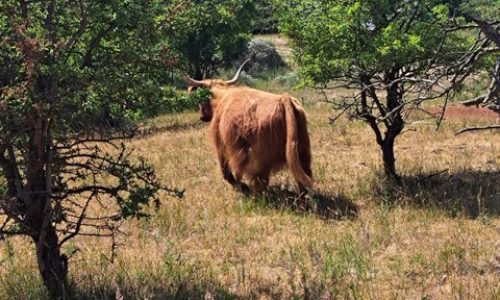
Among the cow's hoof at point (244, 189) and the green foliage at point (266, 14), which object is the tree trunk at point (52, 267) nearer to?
the cow's hoof at point (244, 189)

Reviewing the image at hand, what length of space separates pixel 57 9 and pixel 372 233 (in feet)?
11.8

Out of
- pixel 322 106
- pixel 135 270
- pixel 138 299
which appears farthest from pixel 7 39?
pixel 322 106

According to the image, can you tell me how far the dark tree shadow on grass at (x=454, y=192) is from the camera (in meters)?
6.68

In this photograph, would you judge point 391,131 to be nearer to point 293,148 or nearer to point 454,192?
A: point 454,192

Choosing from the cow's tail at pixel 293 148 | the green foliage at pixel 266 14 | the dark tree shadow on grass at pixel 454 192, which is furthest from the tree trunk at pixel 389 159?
the green foliage at pixel 266 14

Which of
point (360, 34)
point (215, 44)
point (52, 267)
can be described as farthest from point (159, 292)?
point (215, 44)

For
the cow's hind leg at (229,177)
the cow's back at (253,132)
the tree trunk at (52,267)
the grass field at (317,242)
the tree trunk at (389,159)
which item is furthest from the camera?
the cow's hind leg at (229,177)

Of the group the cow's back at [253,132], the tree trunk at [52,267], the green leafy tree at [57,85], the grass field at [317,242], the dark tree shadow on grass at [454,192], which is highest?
the green leafy tree at [57,85]

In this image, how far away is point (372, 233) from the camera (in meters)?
5.95

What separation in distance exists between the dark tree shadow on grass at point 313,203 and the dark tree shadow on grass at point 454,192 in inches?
19.0

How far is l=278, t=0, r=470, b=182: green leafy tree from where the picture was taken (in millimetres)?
6934

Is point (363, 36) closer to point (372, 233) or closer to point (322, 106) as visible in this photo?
point (372, 233)

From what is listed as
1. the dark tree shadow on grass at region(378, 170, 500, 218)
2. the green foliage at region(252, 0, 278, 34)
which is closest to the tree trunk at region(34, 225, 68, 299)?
the dark tree shadow on grass at region(378, 170, 500, 218)

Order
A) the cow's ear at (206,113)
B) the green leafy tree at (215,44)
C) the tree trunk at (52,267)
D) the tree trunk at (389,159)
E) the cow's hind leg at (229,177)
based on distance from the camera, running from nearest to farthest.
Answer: the tree trunk at (52,267), the tree trunk at (389,159), the cow's hind leg at (229,177), the cow's ear at (206,113), the green leafy tree at (215,44)
